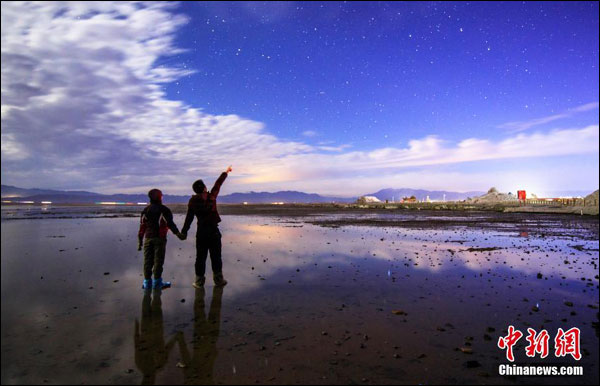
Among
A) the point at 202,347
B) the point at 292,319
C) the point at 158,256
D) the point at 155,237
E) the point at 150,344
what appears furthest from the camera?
the point at 155,237

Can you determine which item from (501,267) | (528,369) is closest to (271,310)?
(528,369)

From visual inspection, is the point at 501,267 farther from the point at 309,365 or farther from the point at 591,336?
the point at 309,365

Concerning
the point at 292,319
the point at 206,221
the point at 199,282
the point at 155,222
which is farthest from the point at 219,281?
the point at 292,319

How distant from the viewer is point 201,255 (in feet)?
34.0

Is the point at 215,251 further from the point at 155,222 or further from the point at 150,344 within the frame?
the point at 150,344

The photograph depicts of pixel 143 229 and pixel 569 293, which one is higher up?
pixel 143 229

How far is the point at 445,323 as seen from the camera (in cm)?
696

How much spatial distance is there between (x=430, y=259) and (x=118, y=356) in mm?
12493

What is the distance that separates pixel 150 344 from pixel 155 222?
5181 millimetres

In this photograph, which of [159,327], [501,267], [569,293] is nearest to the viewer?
[159,327]

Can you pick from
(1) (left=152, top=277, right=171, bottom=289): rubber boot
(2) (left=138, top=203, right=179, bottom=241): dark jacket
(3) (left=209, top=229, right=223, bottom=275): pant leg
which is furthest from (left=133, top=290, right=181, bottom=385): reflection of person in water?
(2) (left=138, top=203, right=179, bottom=241): dark jacket

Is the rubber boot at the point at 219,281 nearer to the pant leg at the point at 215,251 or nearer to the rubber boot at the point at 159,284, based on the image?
the pant leg at the point at 215,251

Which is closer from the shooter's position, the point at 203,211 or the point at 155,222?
Result: the point at 155,222

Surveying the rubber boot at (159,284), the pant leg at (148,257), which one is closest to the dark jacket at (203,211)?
the pant leg at (148,257)
